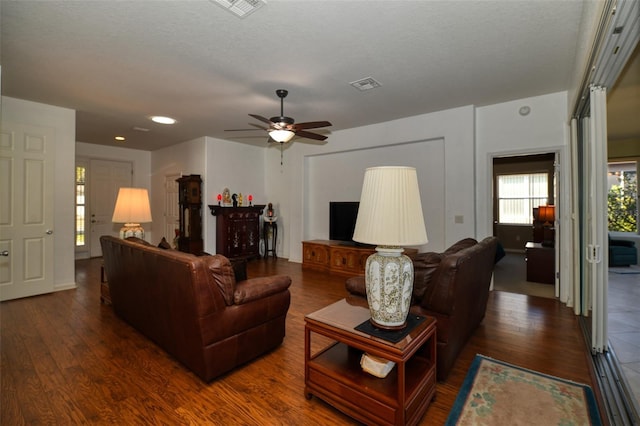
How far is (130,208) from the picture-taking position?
3846 mm

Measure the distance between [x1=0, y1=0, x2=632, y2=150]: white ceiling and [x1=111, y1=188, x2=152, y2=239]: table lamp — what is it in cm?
129

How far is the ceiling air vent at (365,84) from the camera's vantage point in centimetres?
350

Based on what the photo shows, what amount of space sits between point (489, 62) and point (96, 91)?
4593mm

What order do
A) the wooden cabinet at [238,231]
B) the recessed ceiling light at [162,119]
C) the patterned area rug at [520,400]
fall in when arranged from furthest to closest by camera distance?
the wooden cabinet at [238,231] → the recessed ceiling light at [162,119] → the patterned area rug at [520,400]

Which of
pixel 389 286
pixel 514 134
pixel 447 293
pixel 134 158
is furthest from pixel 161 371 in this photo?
pixel 134 158

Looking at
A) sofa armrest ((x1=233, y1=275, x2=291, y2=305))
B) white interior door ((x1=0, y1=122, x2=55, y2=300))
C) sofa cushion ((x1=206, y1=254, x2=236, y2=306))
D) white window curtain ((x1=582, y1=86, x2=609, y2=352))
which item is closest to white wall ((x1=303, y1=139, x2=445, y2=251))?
white window curtain ((x1=582, y1=86, x2=609, y2=352))

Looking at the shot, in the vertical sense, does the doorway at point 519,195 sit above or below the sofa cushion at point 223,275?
above

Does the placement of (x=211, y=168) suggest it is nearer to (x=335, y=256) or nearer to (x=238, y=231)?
(x=238, y=231)

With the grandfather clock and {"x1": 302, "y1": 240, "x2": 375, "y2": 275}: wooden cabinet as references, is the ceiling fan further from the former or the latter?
the grandfather clock

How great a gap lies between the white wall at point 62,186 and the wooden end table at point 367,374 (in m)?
4.45

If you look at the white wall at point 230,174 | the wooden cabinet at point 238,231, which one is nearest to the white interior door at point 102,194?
the white wall at point 230,174

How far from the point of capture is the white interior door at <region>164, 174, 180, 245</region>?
6840mm

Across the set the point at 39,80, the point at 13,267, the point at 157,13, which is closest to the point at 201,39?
the point at 157,13

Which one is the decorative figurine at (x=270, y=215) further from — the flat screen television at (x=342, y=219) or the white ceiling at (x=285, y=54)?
the white ceiling at (x=285, y=54)
